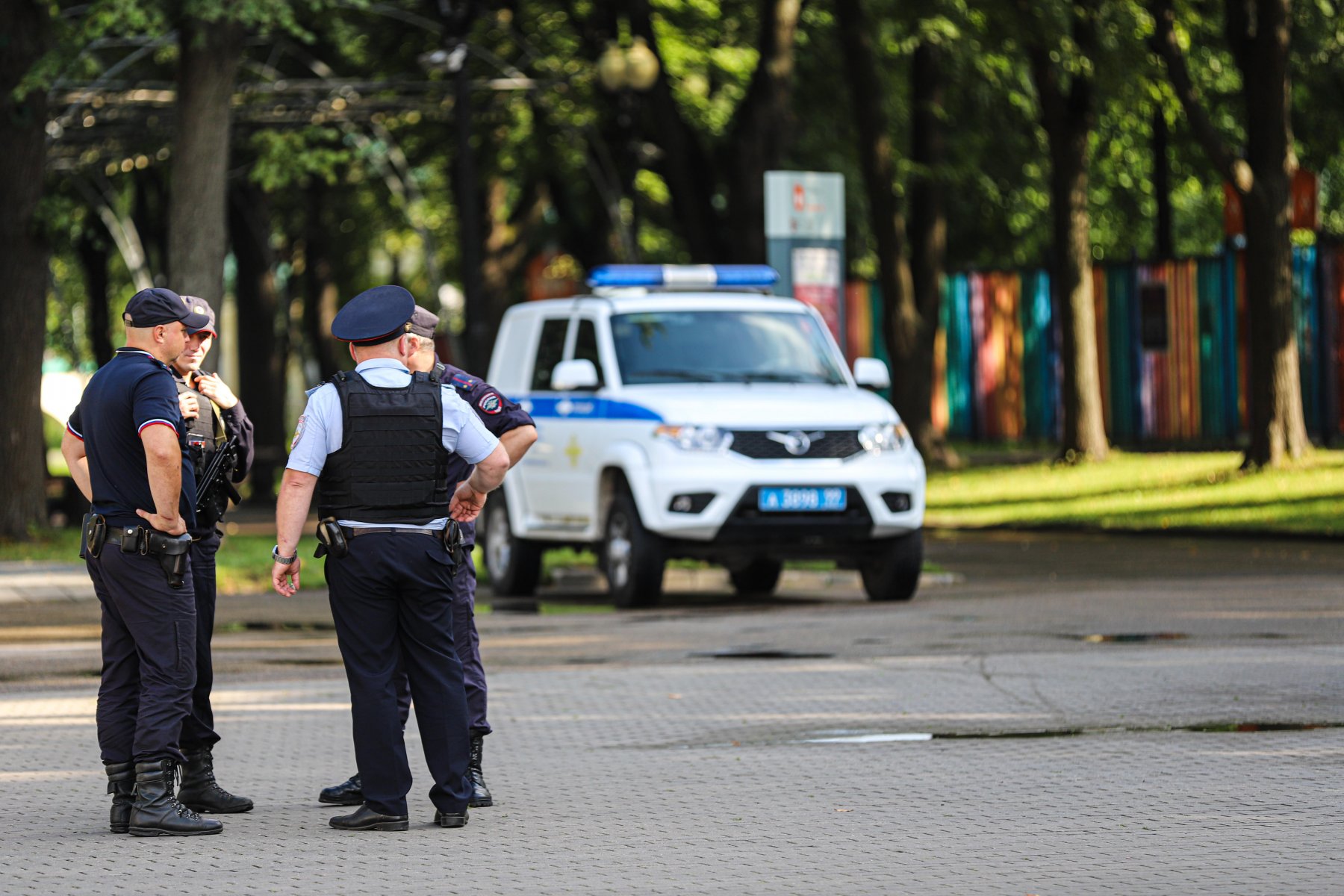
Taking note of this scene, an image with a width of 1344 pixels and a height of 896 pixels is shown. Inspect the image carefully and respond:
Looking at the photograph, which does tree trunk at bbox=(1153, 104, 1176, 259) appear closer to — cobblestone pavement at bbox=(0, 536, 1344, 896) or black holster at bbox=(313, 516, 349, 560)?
cobblestone pavement at bbox=(0, 536, 1344, 896)

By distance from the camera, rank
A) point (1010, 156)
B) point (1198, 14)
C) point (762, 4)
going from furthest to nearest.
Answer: point (1010, 156) → point (1198, 14) → point (762, 4)

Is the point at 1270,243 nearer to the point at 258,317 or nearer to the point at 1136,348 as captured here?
the point at 1136,348

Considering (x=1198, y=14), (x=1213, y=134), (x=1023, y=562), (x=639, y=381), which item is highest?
(x=1198, y=14)

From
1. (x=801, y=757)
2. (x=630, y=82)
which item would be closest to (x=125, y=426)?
(x=801, y=757)

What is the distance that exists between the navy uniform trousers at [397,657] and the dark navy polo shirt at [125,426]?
0.73m

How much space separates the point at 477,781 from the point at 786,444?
717 centimetres

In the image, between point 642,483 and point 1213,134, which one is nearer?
point 642,483

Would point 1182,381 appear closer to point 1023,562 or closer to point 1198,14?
point 1198,14

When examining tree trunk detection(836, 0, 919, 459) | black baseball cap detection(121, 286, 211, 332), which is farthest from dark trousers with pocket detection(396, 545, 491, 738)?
tree trunk detection(836, 0, 919, 459)

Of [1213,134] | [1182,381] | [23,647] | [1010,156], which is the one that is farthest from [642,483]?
[1010,156]

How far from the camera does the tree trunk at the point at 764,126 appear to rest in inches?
990

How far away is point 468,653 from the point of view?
308 inches

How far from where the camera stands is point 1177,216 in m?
42.8

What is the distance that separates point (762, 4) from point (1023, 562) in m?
9.40
